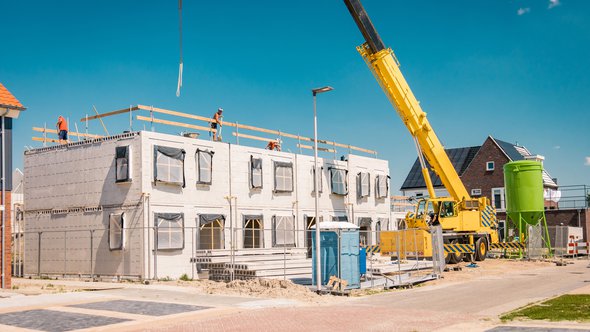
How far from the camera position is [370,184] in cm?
4184

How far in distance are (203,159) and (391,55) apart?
35.0 ft

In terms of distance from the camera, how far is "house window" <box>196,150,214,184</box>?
97.1 ft

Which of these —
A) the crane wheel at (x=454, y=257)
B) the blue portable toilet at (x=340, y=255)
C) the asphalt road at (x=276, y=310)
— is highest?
the blue portable toilet at (x=340, y=255)

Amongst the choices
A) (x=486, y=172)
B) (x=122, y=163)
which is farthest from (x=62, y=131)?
(x=486, y=172)

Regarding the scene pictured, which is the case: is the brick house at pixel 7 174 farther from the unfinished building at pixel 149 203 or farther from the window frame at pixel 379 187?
the window frame at pixel 379 187

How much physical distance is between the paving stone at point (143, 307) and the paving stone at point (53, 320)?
1123 millimetres

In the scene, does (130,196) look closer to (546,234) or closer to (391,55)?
(391,55)

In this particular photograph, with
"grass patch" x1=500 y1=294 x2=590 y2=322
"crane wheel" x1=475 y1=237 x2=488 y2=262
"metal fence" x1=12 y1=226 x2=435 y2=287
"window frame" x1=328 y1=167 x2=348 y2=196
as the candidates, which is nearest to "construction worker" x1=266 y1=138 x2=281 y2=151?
"window frame" x1=328 y1=167 x2=348 y2=196

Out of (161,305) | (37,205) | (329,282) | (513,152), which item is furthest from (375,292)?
(513,152)

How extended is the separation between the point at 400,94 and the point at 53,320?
21794 mm

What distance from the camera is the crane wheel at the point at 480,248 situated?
35219mm

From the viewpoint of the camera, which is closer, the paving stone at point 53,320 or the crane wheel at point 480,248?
the paving stone at point 53,320

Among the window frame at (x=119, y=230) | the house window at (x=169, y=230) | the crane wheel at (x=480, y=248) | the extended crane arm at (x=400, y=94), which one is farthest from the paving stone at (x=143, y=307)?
the crane wheel at (x=480, y=248)

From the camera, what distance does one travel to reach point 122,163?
27.5 metres
